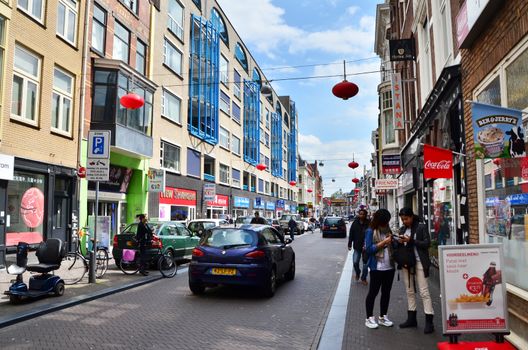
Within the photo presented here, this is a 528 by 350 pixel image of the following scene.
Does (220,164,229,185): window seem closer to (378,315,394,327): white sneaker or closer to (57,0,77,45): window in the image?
(57,0,77,45): window

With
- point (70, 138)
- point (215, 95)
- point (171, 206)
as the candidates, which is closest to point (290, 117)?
point (215, 95)

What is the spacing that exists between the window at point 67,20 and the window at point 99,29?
1.15 metres

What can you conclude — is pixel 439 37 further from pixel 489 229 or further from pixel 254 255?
pixel 254 255

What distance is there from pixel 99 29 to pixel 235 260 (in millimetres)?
13996

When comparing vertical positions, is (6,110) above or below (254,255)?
above

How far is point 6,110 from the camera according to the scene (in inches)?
510

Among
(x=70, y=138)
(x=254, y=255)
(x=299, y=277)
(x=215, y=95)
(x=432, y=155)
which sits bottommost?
(x=299, y=277)

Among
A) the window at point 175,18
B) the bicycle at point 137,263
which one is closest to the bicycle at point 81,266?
the bicycle at point 137,263

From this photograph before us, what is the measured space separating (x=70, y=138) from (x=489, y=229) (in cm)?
1429

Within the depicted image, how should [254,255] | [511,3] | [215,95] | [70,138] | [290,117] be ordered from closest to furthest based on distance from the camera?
1. [511,3]
2. [254,255]
3. [70,138]
4. [215,95]
5. [290,117]

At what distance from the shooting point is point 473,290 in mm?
5059

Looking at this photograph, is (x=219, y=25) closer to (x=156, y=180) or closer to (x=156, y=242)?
(x=156, y=180)

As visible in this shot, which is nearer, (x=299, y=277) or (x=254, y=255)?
(x=254, y=255)

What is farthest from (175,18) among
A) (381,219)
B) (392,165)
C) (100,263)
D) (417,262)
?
(417,262)
